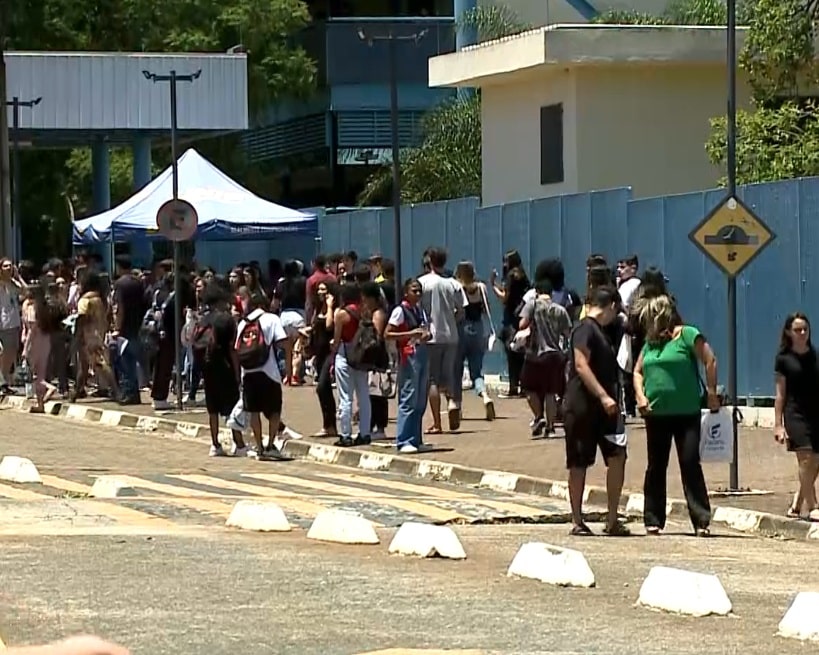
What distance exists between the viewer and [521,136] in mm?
32281

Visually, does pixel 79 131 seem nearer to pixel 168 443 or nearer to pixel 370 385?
pixel 168 443

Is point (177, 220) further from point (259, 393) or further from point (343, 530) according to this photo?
point (343, 530)

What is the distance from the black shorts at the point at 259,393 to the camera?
1877 centimetres

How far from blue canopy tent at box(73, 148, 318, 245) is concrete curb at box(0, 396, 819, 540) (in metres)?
5.85

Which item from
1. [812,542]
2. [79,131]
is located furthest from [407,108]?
[812,542]

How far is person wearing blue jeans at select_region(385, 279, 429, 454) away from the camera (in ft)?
61.6

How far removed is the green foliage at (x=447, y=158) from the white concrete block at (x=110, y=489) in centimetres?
2216

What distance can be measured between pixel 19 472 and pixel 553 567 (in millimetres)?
7050

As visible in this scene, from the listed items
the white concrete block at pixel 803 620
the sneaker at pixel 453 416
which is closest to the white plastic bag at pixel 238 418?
the sneaker at pixel 453 416

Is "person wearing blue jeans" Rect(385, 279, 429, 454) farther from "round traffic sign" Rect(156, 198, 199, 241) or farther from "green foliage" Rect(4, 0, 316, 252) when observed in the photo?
"green foliage" Rect(4, 0, 316, 252)

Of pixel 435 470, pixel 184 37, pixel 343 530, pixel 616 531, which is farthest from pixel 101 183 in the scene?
pixel 343 530

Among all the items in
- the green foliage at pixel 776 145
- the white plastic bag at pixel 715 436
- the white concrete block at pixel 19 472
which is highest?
the green foliage at pixel 776 145

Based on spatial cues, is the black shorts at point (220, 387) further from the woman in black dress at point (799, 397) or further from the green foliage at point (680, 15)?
the green foliage at point (680, 15)

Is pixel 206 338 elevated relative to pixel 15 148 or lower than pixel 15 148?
lower
